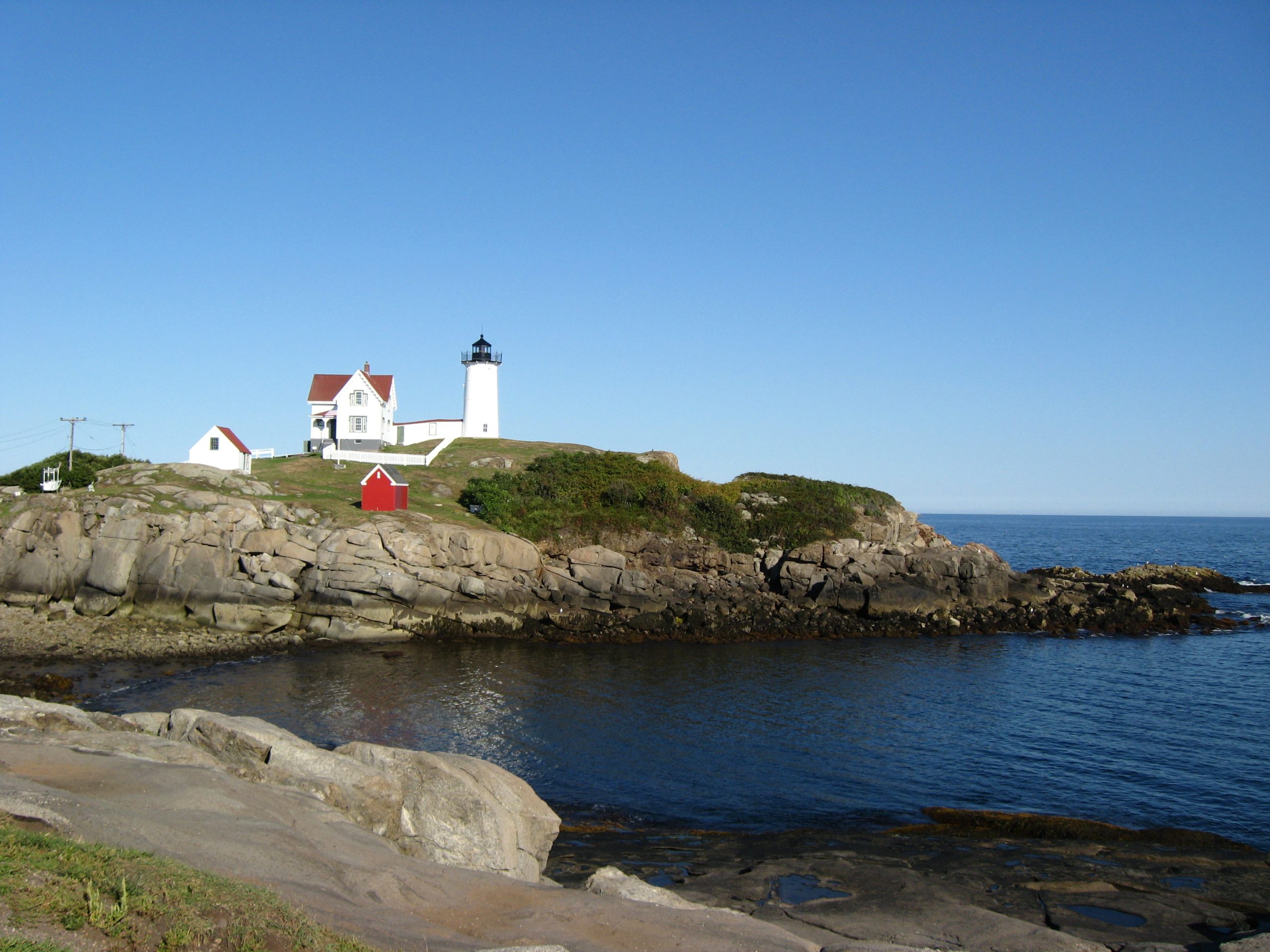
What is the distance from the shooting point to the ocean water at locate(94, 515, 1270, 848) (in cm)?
2091

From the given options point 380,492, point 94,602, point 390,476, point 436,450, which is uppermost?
point 436,450

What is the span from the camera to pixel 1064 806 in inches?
807

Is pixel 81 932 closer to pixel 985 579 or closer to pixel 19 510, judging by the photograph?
pixel 19 510

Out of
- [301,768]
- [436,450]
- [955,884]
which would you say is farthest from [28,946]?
[436,450]

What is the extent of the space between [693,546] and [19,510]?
1322 inches

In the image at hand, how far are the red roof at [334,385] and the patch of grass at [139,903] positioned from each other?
56.0 m

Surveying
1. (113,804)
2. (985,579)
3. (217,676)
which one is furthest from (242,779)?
(985,579)

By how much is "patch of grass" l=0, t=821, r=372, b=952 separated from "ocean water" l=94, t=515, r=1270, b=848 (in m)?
12.2

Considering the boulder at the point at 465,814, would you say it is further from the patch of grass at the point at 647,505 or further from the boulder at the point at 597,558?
the patch of grass at the point at 647,505

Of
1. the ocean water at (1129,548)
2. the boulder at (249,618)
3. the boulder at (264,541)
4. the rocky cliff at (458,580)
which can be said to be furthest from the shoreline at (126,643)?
the ocean water at (1129,548)

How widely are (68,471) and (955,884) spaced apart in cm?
4928

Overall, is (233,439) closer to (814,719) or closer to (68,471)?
(68,471)

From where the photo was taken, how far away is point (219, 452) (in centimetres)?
5225

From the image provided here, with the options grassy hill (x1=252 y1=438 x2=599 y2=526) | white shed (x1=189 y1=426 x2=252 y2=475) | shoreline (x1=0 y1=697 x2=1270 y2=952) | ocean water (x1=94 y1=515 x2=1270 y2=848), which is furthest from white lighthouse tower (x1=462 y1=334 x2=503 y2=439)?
shoreline (x1=0 y1=697 x2=1270 y2=952)
